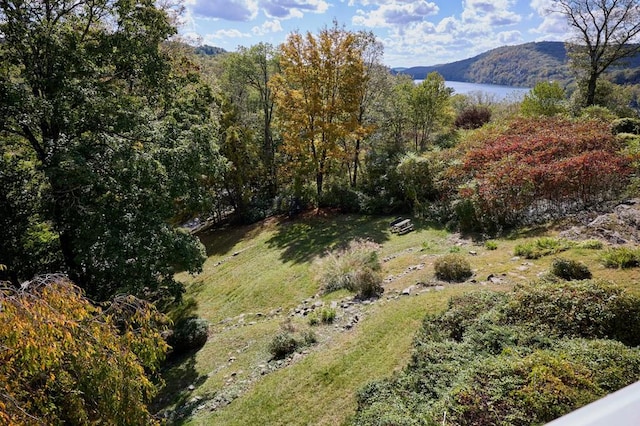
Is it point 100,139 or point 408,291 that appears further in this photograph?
point 100,139

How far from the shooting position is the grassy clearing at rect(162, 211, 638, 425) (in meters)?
6.43

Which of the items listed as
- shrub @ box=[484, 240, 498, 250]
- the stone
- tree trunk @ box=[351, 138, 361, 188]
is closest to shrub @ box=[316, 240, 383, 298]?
the stone

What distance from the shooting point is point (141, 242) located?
30.2ft

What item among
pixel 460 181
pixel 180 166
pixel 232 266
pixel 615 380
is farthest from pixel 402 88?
pixel 615 380

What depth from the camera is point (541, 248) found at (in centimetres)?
905

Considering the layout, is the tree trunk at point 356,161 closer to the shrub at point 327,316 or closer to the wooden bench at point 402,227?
the wooden bench at point 402,227

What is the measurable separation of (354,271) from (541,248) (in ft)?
16.3

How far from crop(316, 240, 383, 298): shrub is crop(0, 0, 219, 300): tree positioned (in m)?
4.09

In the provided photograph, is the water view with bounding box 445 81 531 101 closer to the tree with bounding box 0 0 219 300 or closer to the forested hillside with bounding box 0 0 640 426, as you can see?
the forested hillside with bounding box 0 0 640 426

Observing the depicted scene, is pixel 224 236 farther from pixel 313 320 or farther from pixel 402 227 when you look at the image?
pixel 313 320

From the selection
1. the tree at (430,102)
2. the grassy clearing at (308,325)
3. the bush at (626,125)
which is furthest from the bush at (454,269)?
the tree at (430,102)

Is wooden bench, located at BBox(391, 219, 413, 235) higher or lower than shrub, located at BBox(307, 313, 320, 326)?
higher

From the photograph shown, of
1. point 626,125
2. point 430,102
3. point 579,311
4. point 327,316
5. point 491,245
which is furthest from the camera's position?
point 430,102

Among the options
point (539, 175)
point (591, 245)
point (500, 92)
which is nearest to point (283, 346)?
point (591, 245)
